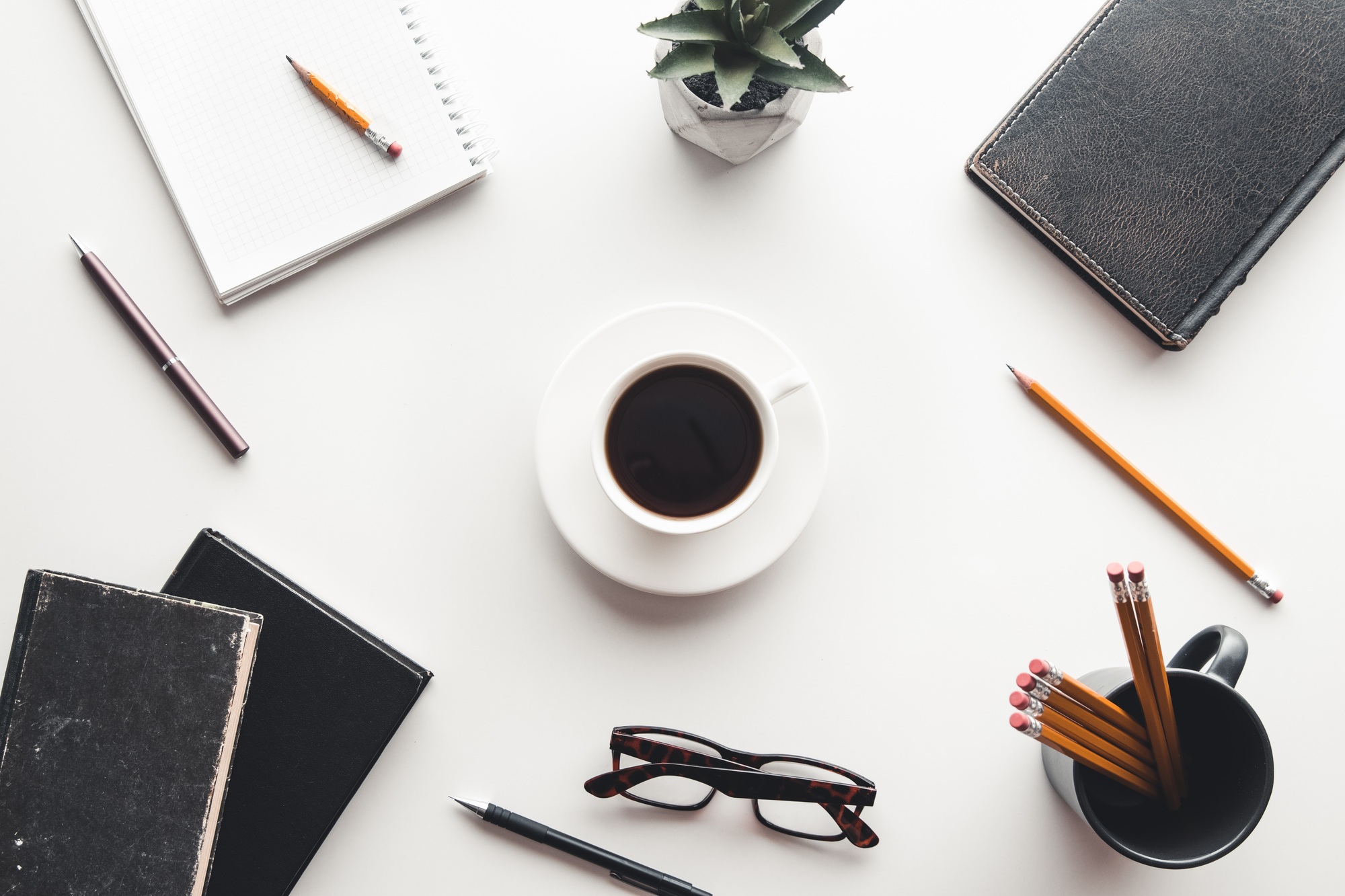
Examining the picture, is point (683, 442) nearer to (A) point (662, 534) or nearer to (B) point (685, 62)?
(A) point (662, 534)

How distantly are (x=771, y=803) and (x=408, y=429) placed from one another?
2.23 feet

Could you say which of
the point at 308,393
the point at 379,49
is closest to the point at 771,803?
the point at 308,393

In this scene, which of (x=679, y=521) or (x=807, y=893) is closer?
(x=679, y=521)

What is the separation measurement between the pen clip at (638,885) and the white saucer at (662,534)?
38 cm

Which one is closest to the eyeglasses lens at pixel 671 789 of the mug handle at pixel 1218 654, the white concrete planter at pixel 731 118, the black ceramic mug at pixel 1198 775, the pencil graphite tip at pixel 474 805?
the pencil graphite tip at pixel 474 805

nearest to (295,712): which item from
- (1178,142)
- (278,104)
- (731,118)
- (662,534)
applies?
(662,534)

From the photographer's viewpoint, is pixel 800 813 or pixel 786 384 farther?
pixel 800 813

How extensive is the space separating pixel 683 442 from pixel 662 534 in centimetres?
11

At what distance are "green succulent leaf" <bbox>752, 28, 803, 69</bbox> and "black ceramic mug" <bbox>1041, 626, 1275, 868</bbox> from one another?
727 millimetres

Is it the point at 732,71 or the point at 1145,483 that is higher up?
the point at 732,71

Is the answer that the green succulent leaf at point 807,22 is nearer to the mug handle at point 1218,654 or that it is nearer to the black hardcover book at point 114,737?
the mug handle at point 1218,654

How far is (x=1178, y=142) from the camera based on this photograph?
39.1 inches

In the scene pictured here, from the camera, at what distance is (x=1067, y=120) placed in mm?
1002

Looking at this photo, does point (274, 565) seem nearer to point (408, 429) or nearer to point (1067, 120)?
point (408, 429)
